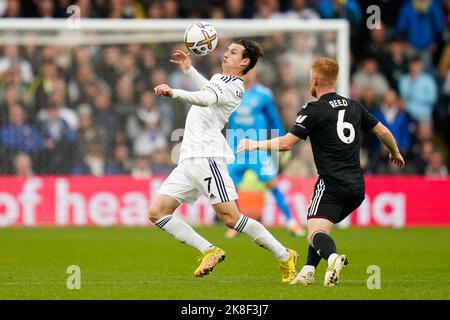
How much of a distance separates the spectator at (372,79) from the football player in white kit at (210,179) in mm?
10774

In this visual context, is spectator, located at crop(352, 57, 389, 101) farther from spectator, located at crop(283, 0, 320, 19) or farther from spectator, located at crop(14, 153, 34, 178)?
spectator, located at crop(14, 153, 34, 178)

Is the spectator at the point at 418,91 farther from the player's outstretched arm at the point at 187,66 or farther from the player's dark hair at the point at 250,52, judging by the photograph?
the player's outstretched arm at the point at 187,66

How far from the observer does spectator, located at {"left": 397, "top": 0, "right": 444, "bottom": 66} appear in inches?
831

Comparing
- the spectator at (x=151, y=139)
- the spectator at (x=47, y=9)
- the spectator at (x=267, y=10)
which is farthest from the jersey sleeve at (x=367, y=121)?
the spectator at (x=47, y=9)

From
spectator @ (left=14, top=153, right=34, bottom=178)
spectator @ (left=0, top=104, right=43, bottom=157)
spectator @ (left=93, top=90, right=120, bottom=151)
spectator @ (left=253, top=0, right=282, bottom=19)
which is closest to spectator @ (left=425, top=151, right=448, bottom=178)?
spectator @ (left=253, top=0, right=282, bottom=19)

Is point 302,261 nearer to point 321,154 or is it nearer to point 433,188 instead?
point 321,154

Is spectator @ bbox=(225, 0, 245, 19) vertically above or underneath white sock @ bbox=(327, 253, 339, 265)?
above

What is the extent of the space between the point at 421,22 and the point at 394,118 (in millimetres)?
2487

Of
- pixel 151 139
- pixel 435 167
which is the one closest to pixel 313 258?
pixel 151 139

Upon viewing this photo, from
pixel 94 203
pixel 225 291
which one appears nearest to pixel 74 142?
pixel 94 203

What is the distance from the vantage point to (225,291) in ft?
29.2

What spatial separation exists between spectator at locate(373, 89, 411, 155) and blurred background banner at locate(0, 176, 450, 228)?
3.49 feet

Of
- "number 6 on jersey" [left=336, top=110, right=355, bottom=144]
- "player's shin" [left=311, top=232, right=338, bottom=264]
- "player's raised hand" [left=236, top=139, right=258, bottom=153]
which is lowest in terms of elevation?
"player's shin" [left=311, top=232, right=338, bottom=264]

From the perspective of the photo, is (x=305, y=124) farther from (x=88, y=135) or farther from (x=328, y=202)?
(x=88, y=135)
